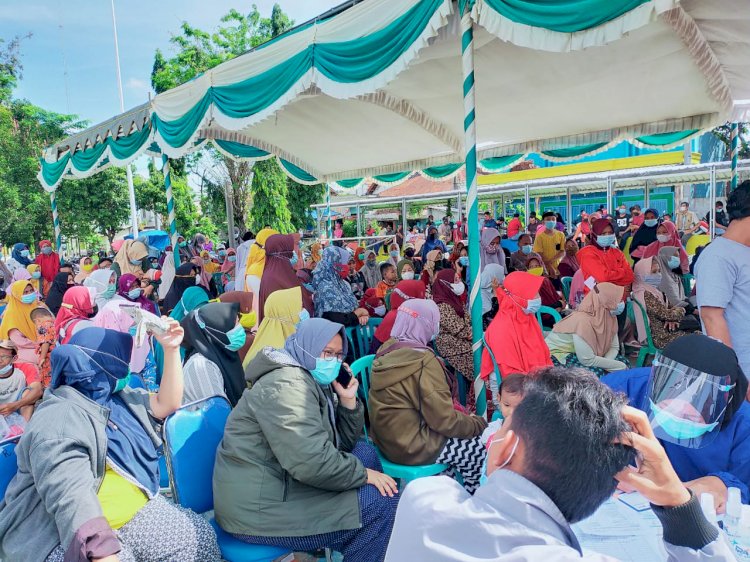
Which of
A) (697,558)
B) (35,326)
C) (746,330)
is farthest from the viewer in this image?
(35,326)

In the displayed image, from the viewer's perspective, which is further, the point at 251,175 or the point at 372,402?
the point at 251,175

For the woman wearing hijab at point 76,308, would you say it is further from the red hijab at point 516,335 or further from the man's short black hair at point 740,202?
the man's short black hair at point 740,202

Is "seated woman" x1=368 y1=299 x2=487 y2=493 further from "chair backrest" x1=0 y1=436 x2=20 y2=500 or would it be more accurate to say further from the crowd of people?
"chair backrest" x1=0 y1=436 x2=20 y2=500

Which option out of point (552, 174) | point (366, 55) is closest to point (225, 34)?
point (552, 174)

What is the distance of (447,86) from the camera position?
16.8 feet

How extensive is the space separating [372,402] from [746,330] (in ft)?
6.00

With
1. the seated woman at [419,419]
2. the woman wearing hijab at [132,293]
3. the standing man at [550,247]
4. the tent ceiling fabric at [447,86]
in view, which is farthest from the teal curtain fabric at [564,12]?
the standing man at [550,247]

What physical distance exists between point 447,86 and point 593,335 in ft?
9.28

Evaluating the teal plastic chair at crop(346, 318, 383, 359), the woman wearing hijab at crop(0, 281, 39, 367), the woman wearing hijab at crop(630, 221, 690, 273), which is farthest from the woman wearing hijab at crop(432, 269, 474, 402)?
the woman wearing hijab at crop(0, 281, 39, 367)

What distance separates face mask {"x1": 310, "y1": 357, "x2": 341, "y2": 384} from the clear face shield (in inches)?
52.4

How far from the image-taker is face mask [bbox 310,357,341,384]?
2428 millimetres

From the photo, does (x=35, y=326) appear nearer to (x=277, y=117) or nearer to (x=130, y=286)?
(x=130, y=286)

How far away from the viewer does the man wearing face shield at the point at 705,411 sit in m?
1.68

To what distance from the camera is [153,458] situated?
2152mm
